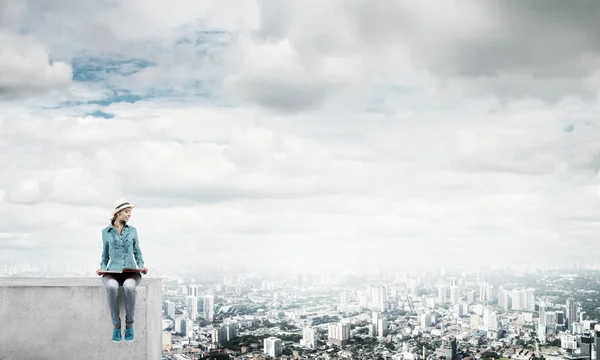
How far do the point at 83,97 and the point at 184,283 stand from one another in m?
5.39

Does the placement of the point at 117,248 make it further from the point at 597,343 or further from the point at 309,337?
the point at 597,343

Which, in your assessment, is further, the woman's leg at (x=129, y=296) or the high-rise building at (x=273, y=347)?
the high-rise building at (x=273, y=347)

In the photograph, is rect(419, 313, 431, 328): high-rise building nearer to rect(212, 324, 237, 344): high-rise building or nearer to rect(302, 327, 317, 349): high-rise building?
rect(302, 327, 317, 349): high-rise building

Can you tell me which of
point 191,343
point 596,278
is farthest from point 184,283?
point 596,278

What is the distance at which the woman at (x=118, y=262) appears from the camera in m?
4.33

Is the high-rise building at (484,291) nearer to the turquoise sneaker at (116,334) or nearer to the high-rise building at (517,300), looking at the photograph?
the high-rise building at (517,300)

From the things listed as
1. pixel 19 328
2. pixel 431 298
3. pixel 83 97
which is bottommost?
pixel 431 298

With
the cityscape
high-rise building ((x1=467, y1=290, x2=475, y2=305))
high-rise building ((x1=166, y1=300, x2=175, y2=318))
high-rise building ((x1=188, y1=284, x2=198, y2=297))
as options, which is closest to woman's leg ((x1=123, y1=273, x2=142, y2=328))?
the cityscape

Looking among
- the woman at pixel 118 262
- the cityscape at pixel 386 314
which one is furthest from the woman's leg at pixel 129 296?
the cityscape at pixel 386 314

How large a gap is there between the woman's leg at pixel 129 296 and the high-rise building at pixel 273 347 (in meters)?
7.64

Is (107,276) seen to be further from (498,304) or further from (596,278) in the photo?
(596,278)

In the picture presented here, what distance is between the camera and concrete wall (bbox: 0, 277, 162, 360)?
14.6ft

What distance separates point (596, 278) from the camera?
821 inches

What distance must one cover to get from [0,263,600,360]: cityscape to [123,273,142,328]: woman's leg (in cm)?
361
